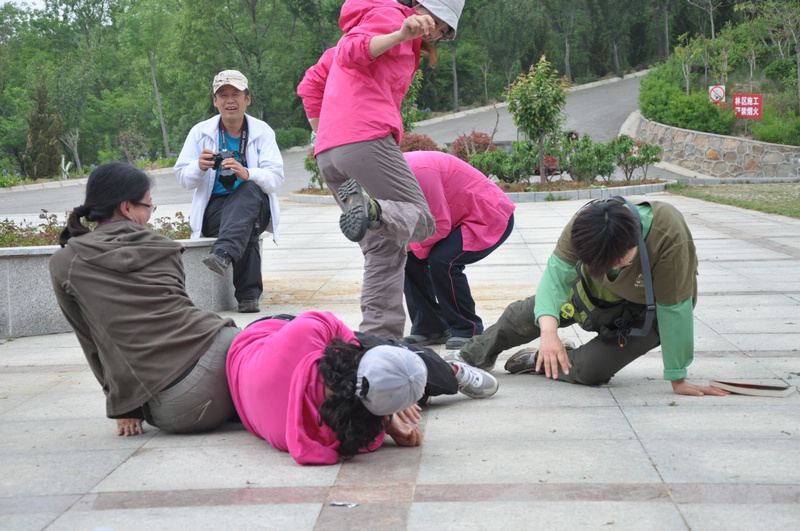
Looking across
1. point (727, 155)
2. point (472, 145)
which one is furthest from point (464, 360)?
point (727, 155)

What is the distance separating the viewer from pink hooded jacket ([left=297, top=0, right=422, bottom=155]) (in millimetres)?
4000

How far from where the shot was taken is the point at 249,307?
20.4ft

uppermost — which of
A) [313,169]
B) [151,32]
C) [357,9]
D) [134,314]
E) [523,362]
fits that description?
[151,32]

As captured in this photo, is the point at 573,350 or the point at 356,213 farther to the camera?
the point at 573,350

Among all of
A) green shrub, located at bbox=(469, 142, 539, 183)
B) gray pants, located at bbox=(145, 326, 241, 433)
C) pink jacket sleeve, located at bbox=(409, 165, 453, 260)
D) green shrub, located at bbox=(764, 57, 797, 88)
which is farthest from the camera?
green shrub, located at bbox=(764, 57, 797, 88)

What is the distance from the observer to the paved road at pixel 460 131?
1911 centimetres

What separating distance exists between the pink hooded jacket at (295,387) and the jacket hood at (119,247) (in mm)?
568

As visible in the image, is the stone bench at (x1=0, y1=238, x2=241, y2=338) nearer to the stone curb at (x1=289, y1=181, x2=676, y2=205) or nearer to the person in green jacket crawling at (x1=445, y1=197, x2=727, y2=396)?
the person in green jacket crawling at (x1=445, y1=197, x2=727, y2=396)

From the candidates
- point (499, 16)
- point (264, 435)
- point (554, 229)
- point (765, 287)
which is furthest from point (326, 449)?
point (499, 16)

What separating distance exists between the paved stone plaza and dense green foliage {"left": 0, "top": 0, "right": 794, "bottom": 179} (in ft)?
100.0

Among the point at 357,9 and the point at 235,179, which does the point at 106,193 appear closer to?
the point at 357,9

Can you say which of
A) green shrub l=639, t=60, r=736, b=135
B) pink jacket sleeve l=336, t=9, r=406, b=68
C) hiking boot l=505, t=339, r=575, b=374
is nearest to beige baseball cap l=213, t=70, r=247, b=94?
pink jacket sleeve l=336, t=9, r=406, b=68

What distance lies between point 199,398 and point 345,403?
0.79 meters

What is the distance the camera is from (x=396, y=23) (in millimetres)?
3982
